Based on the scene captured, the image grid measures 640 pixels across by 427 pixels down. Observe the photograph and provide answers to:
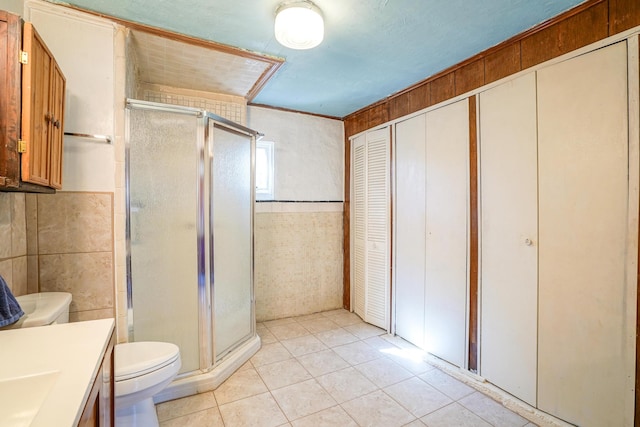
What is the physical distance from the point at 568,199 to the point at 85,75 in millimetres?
2726

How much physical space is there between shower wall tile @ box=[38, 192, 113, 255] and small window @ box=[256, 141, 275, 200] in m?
1.52

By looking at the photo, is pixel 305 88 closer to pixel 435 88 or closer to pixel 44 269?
pixel 435 88

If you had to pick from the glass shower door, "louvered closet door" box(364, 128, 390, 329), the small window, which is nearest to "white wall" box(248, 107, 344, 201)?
the small window

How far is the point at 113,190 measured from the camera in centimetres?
168

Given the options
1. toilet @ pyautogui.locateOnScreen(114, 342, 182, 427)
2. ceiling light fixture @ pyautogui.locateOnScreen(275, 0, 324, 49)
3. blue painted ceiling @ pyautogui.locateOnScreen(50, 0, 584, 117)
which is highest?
blue painted ceiling @ pyautogui.locateOnScreen(50, 0, 584, 117)

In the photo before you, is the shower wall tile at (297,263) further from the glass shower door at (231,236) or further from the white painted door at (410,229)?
the white painted door at (410,229)

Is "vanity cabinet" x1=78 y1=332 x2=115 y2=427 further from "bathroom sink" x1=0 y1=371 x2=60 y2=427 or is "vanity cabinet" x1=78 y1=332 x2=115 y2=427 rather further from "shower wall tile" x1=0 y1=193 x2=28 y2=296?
"shower wall tile" x1=0 y1=193 x2=28 y2=296

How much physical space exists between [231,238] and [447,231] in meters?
1.64

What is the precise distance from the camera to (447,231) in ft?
7.23

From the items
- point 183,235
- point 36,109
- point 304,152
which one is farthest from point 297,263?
point 36,109

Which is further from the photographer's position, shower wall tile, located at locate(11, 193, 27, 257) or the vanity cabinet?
shower wall tile, located at locate(11, 193, 27, 257)

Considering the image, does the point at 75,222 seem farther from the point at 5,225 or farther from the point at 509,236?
the point at 509,236

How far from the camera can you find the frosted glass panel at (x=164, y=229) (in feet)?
5.85

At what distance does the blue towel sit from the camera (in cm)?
104
